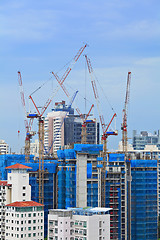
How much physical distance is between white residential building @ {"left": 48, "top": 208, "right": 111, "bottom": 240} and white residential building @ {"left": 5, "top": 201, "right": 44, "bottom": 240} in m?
2.10

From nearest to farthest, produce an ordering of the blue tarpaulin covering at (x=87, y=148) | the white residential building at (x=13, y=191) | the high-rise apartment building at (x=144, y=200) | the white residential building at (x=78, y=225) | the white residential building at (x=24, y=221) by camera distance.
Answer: the white residential building at (x=78, y=225)
the white residential building at (x=24, y=221)
the white residential building at (x=13, y=191)
the blue tarpaulin covering at (x=87, y=148)
the high-rise apartment building at (x=144, y=200)

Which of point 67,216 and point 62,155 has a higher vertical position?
point 62,155

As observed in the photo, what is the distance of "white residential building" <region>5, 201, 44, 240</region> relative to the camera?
97.1 m

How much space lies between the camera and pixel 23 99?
551ft

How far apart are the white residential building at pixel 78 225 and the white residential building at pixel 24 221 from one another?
2.10m

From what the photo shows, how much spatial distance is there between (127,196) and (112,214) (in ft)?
19.4

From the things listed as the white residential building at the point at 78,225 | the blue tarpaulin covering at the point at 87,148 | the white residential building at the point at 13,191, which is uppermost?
the blue tarpaulin covering at the point at 87,148

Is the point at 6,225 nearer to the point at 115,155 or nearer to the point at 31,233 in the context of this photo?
the point at 31,233

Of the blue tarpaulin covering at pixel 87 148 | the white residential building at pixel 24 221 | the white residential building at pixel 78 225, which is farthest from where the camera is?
the blue tarpaulin covering at pixel 87 148

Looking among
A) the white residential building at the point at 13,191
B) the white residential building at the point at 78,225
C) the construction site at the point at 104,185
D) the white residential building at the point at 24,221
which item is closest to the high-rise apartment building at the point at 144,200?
the construction site at the point at 104,185

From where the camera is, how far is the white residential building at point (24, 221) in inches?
3821

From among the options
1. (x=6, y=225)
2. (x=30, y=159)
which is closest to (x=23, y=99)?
(x=30, y=159)

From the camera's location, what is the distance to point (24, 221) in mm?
97312

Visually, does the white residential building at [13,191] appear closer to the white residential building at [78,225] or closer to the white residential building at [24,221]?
the white residential building at [24,221]
